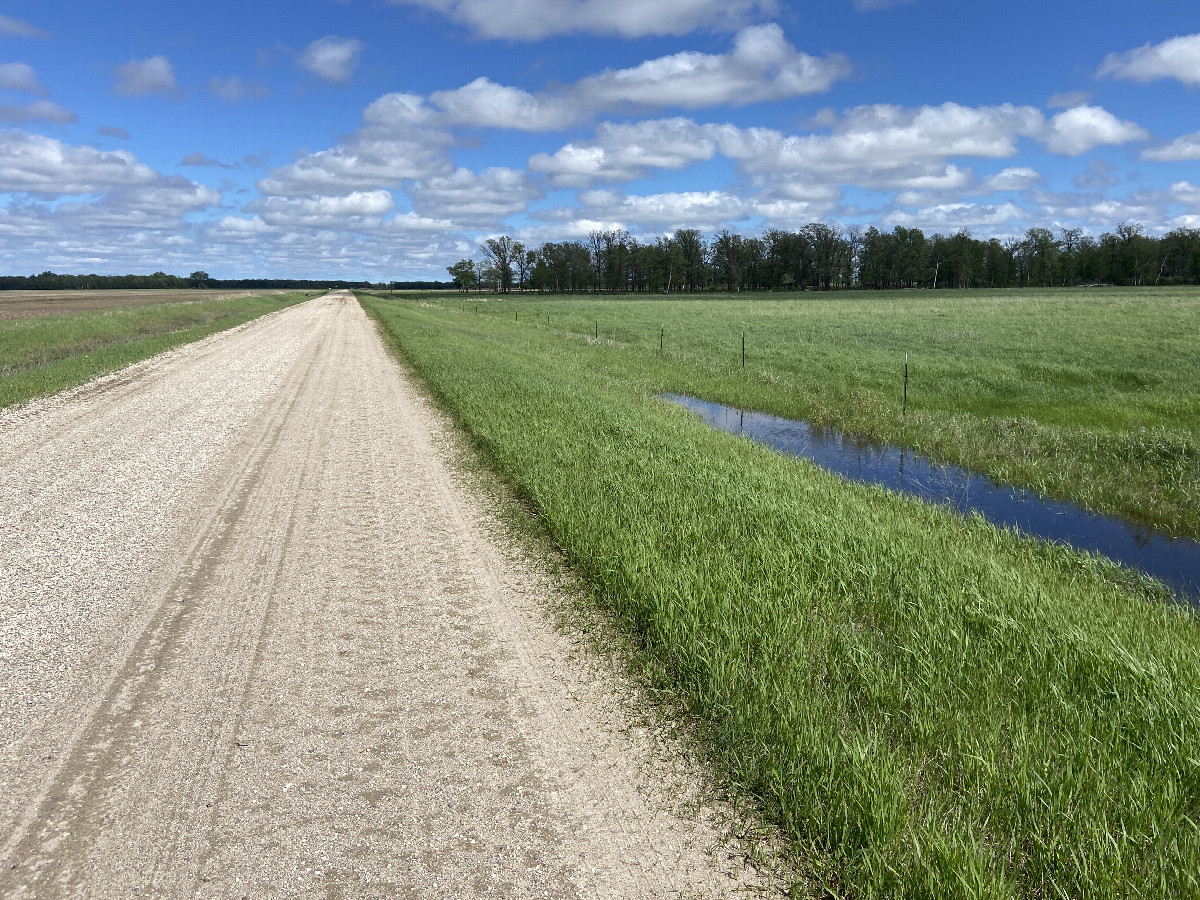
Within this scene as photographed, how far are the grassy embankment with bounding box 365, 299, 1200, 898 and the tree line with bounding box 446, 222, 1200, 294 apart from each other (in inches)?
5217

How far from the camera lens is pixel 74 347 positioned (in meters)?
29.0

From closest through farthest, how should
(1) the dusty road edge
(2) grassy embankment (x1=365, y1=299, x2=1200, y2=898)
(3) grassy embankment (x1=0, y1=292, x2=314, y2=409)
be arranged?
(2) grassy embankment (x1=365, y1=299, x2=1200, y2=898) → (1) the dusty road edge → (3) grassy embankment (x1=0, y1=292, x2=314, y2=409)

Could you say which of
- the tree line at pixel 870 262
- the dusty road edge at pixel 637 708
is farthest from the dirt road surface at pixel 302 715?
the tree line at pixel 870 262

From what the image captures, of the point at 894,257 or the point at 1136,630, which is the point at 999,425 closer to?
the point at 1136,630

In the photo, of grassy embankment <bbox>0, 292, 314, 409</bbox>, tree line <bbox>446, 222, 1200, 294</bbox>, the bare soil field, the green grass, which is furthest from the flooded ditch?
tree line <bbox>446, 222, 1200, 294</bbox>

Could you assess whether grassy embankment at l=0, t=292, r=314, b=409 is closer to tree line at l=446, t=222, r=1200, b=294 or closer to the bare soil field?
the bare soil field

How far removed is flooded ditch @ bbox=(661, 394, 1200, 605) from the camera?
8562mm

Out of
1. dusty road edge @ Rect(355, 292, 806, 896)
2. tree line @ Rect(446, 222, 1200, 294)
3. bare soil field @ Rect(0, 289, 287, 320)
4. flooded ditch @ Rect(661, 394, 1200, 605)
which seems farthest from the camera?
tree line @ Rect(446, 222, 1200, 294)

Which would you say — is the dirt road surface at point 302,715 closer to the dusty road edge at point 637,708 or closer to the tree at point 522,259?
the dusty road edge at point 637,708

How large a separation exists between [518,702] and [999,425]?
14467mm

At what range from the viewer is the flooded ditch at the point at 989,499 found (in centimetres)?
856

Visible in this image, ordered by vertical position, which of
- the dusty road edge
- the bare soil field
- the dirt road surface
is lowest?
the dusty road edge

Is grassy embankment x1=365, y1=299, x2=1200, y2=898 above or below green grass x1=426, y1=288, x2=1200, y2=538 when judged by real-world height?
above

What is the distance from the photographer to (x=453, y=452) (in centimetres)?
1064
